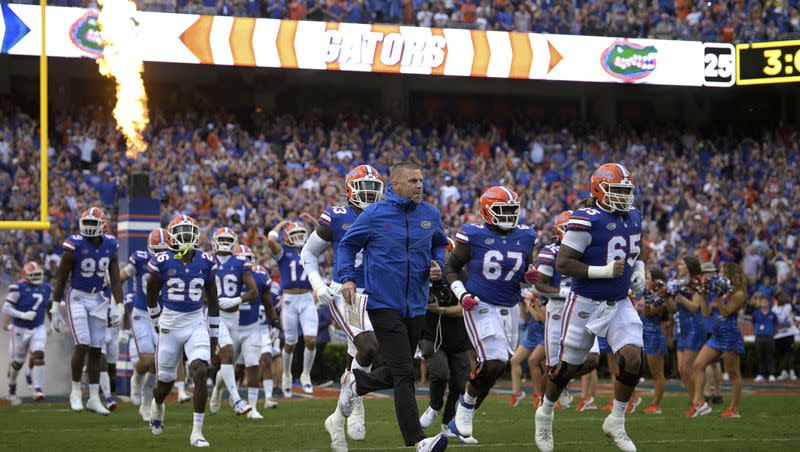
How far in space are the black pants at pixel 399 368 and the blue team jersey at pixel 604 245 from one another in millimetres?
1486

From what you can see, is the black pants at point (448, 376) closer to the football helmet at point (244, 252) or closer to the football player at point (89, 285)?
the football helmet at point (244, 252)

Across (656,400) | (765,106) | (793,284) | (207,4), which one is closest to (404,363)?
(656,400)

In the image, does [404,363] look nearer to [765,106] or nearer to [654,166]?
[654,166]

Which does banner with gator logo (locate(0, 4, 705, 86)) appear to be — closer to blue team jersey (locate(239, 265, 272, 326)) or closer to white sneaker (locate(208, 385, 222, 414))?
blue team jersey (locate(239, 265, 272, 326))

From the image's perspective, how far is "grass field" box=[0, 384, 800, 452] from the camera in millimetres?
9836

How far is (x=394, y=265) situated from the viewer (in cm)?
811

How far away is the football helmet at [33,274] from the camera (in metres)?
16.6

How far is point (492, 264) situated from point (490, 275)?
101mm

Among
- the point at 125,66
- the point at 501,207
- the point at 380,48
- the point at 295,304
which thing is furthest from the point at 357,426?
the point at 125,66

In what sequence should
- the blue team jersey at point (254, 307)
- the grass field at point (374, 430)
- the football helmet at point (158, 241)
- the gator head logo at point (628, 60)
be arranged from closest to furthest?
the grass field at point (374, 430), the football helmet at point (158, 241), the blue team jersey at point (254, 307), the gator head logo at point (628, 60)

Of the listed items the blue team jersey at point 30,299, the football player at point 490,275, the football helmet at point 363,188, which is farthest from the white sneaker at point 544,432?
the blue team jersey at point 30,299

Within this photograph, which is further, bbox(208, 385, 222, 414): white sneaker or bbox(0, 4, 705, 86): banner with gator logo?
bbox(0, 4, 705, 86): banner with gator logo

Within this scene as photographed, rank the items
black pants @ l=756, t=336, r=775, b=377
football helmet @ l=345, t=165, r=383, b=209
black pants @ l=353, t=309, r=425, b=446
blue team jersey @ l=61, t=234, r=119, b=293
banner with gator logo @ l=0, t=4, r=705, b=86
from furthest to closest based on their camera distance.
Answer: banner with gator logo @ l=0, t=4, r=705, b=86 → black pants @ l=756, t=336, r=775, b=377 → blue team jersey @ l=61, t=234, r=119, b=293 → football helmet @ l=345, t=165, r=383, b=209 → black pants @ l=353, t=309, r=425, b=446

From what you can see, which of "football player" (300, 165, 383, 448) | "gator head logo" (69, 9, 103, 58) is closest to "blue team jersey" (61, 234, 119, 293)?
"football player" (300, 165, 383, 448)
